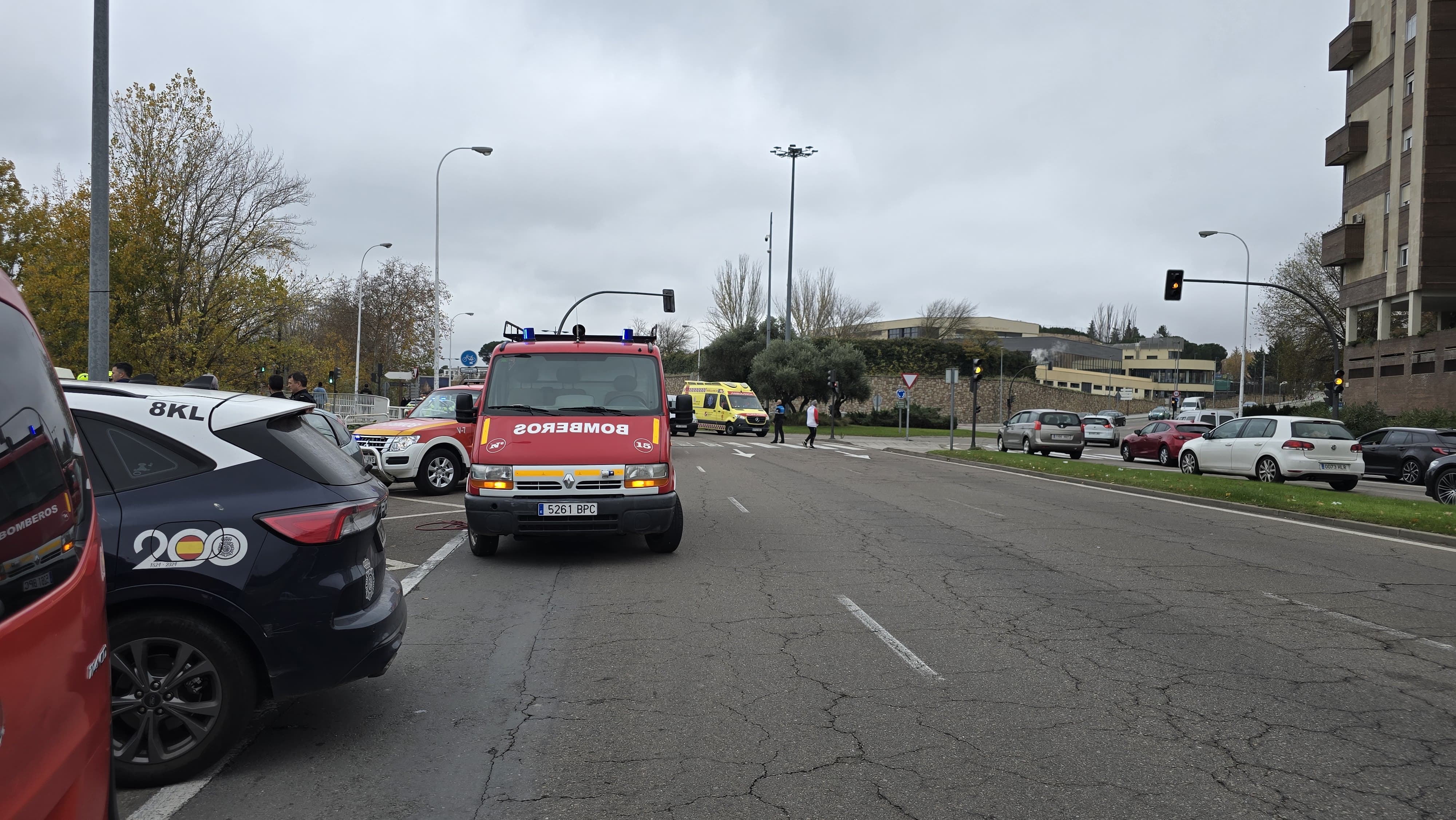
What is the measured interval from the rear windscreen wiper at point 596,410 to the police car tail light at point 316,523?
535cm

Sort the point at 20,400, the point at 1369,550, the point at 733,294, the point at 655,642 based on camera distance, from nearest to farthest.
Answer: the point at 20,400, the point at 655,642, the point at 1369,550, the point at 733,294

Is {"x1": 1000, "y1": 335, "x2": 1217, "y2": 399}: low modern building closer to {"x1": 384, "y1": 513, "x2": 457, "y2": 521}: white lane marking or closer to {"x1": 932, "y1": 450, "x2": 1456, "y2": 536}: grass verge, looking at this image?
{"x1": 932, "y1": 450, "x2": 1456, "y2": 536}: grass verge

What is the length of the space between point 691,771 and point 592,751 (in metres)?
0.51

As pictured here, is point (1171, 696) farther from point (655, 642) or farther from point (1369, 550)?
point (1369, 550)

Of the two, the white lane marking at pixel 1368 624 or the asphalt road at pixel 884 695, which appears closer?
the asphalt road at pixel 884 695

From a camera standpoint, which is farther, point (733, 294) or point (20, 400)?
point (733, 294)

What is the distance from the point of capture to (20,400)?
2033mm

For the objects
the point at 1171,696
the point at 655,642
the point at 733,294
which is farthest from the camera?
the point at 733,294

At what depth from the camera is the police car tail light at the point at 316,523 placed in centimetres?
418

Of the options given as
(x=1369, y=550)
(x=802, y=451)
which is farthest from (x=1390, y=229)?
(x=1369, y=550)

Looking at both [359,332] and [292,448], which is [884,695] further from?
[359,332]

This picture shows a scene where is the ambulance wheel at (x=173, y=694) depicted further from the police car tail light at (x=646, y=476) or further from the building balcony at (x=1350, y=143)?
the building balcony at (x=1350, y=143)

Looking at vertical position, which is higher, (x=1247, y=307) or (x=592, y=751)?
(x=1247, y=307)

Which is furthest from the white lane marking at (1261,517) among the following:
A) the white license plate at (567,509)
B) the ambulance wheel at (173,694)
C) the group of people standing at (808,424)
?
the group of people standing at (808,424)
